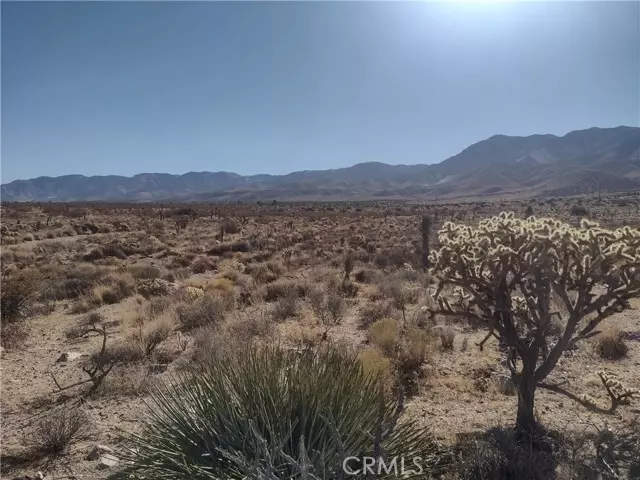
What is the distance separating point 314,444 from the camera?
3.46 metres

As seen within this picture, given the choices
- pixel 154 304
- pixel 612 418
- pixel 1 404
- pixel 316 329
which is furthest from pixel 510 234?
pixel 154 304

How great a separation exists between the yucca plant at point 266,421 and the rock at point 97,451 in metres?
1.15

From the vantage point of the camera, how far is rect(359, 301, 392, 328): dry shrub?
389 inches

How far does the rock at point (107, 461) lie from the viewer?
4.59 meters

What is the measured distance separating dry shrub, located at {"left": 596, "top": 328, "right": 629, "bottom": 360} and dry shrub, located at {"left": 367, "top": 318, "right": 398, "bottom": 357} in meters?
3.33

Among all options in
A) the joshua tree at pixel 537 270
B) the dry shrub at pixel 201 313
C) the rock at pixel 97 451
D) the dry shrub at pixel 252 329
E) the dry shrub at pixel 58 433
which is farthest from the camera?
the dry shrub at pixel 201 313

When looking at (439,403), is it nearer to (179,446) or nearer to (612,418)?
(612,418)

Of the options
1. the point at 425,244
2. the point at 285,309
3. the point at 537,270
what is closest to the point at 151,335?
the point at 285,309

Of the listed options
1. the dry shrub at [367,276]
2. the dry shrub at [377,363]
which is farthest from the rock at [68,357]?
the dry shrub at [367,276]

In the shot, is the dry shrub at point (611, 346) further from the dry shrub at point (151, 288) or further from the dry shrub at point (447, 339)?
the dry shrub at point (151, 288)

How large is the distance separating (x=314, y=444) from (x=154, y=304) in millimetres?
8840

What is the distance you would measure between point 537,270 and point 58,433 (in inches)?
209

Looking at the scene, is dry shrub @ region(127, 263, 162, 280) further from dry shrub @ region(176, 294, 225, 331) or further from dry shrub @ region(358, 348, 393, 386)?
dry shrub @ region(358, 348, 393, 386)

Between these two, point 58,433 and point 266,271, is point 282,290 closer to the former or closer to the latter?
point 266,271
